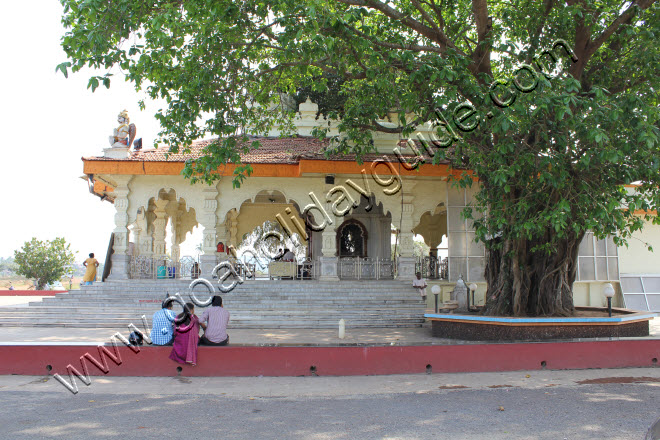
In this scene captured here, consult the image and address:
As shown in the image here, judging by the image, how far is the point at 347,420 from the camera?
4949 millimetres

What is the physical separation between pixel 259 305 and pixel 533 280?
20.7ft

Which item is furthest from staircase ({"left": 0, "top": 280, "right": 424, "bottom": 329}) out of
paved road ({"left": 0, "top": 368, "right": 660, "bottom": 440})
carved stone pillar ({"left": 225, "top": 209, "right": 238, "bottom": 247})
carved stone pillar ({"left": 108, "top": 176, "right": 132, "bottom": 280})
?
carved stone pillar ({"left": 225, "top": 209, "right": 238, "bottom": 247})

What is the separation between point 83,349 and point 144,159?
8.09 m

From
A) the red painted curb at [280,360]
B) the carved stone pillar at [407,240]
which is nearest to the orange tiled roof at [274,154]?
the carved stone pillar at [407,240]

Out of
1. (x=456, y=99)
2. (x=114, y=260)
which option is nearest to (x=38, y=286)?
(x=114, y=260)

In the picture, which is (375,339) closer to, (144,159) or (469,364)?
(469,364)

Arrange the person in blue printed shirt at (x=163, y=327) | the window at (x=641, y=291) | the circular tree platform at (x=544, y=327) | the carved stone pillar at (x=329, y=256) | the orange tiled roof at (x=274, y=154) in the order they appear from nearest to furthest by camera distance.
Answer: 1. the person in blue printed shirt at (x=163, y=327)
2. the circular tree platform at (x=544, y=327)
3. the orange tiled roof at (x=274, y=154)
4. the carved stone pillar at (x=329, y=256)
5. the window at (x=641, y=291)

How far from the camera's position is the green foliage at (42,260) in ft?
84.5

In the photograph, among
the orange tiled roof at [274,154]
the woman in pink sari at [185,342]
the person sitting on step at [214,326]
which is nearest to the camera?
the woman in pink sari at [185,342]

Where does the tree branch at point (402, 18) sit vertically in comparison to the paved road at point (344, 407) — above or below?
above

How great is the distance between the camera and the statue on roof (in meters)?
14.3

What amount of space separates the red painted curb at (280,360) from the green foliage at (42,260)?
2152 cm

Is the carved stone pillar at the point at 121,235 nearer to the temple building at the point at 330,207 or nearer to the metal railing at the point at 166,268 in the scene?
the temple building at the point at 330,207

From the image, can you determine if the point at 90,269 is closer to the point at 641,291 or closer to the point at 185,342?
the point at 185,342
